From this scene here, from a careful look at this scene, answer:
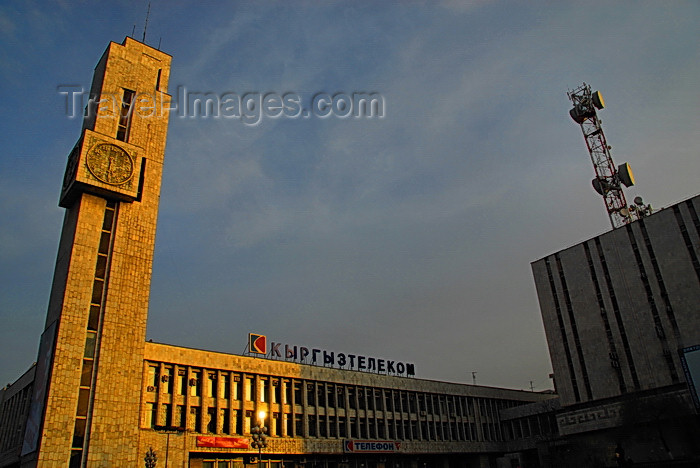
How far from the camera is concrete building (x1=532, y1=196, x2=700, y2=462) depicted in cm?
5762

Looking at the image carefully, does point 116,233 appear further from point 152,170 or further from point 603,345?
point 603,345

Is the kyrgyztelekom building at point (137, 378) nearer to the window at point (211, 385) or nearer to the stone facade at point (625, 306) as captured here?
the window at point (211, 385)

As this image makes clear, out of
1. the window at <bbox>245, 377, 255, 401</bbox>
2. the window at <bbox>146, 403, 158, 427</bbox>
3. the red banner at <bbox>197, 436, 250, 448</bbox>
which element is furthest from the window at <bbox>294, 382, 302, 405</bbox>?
the window at <bbox>146, 403, 158, 427</bbox>

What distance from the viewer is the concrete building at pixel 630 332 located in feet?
189

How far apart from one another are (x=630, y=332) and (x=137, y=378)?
182 feet

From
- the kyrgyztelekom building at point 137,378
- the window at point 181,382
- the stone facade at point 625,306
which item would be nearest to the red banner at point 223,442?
the kyrgyztelekom building at point 137,378

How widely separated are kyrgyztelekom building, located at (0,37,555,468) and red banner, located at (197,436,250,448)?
0.36 feet

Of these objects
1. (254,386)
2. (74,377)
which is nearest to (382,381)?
(254,386)

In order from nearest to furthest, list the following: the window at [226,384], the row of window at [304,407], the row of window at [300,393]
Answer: the row of window at [304,407] < the row of window at [300,393] < the window at [226,384]

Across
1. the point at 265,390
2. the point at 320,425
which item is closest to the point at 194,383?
the point at 265,390

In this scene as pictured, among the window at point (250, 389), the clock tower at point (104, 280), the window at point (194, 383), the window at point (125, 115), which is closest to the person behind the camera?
the clock tower at point (104, 280)

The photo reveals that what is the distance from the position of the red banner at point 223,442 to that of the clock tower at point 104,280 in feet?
21.4

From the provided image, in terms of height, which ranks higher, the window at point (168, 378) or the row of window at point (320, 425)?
the window at point (168, 378)

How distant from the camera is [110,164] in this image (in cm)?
5312
